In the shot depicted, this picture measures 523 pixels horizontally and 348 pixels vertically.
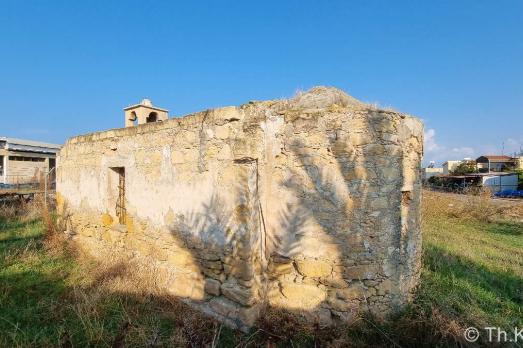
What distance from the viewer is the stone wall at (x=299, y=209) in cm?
350

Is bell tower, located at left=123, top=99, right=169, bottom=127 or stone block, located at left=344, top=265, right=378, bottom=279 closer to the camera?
stone block, located at left=344, top=265, right=378, bottom=279

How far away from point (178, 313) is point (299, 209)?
6.82 ft

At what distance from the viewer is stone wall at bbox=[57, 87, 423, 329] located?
3.50 m

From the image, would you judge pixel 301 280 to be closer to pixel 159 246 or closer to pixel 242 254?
pixel 242 254

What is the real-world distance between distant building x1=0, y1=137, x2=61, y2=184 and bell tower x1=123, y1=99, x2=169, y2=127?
11.5 m

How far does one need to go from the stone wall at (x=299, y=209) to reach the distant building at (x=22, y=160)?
16.5m

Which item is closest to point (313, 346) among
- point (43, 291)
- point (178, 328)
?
point (178, 328)

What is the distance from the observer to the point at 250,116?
3.78 m

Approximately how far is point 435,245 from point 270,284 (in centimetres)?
512

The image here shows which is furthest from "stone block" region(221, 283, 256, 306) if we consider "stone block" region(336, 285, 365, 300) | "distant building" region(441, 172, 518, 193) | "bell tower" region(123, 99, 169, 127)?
"distant building" region(441, 172, 518, 193)

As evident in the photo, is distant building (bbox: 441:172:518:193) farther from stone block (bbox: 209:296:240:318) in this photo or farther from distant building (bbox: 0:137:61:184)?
distant building (bbox: 0:137:61:184)

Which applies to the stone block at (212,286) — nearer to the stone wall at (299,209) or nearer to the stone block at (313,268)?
the stone wall at (299,209)

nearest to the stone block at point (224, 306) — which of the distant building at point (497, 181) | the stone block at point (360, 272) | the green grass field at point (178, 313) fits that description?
the green grass field at point (178, 313)

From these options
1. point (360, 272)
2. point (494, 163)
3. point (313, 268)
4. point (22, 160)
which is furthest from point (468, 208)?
point (494, 163)
